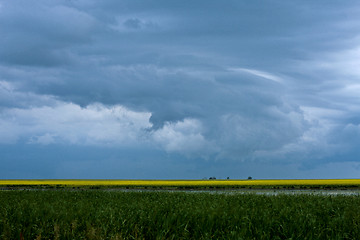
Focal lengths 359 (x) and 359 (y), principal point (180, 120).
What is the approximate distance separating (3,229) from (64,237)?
2.98m

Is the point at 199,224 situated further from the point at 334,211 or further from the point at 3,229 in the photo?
the point at 334,211

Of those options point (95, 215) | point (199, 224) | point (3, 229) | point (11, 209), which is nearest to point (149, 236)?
point (199, 224)

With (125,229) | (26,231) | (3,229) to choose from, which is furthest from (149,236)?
(3,229)

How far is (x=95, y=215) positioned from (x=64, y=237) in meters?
3.37

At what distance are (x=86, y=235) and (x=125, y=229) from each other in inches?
70.6

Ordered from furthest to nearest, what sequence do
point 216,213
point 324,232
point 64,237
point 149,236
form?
point 216,213, point 324,232, point 149,236, point 64,237

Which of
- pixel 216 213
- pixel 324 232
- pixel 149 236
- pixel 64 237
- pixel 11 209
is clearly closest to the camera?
pixel 64 237

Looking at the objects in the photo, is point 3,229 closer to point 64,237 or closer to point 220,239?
point 64,237

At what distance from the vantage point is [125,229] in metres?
13.8

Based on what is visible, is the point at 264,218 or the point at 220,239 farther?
the point at 264,218

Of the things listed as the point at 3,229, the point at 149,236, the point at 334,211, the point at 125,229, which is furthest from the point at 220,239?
the point at 334,211

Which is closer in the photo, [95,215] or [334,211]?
[95,215]

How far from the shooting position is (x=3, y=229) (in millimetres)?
13523

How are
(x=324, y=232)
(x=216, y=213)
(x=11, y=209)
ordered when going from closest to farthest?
(x=324, y=232) → (x=216, y=213) → (x=11, y=209)
